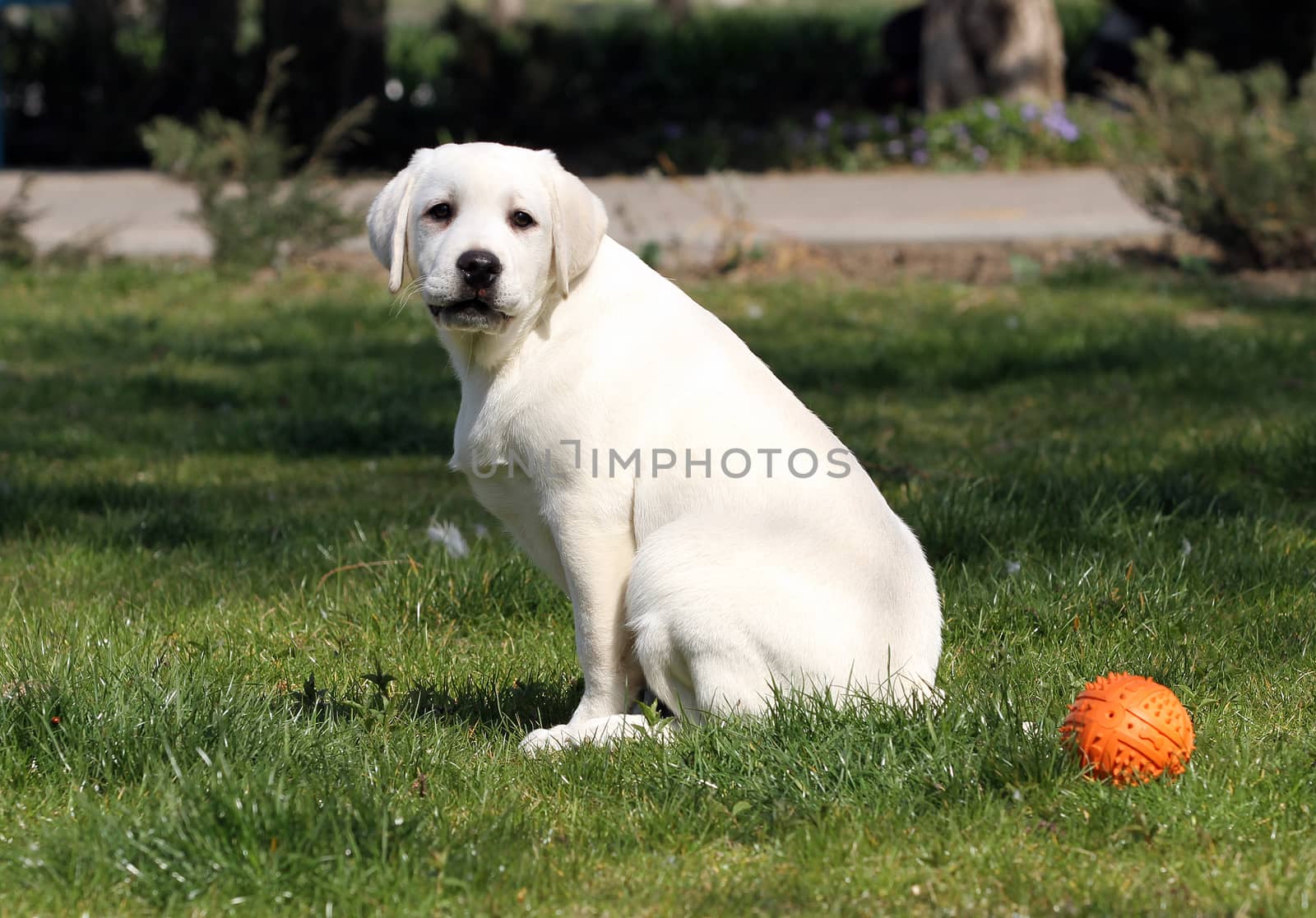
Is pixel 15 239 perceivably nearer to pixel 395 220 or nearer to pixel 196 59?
pixel 395 220

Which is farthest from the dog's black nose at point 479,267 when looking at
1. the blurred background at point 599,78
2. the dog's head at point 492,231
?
the blurred background at point 599,78

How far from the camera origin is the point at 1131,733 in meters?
3.10

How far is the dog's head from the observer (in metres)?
3.46

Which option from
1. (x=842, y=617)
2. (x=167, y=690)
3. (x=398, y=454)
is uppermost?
(x=842, y=617)

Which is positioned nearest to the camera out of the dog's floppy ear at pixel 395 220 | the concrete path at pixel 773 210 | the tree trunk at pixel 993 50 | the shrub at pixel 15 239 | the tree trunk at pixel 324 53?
the dog's floppy ear at pixel 395 220

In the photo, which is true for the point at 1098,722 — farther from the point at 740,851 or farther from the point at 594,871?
the point at 594,871

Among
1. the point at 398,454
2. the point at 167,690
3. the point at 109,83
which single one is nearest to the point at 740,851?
the point at 167,690

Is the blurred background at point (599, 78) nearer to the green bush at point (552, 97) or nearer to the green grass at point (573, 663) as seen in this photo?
the green bush at point (552, 97)

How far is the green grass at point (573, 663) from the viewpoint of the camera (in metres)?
2.84

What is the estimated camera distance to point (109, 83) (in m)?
19.3

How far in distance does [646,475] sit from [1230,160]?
6.96 m

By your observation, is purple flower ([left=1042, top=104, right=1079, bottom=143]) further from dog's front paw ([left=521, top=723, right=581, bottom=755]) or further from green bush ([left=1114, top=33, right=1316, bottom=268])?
dog's front paw ([left=521, top=723, right=581, bottom=755])

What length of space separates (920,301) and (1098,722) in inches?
253

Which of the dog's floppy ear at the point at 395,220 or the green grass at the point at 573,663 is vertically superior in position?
the dog's floppy ear at the point at 395,220
